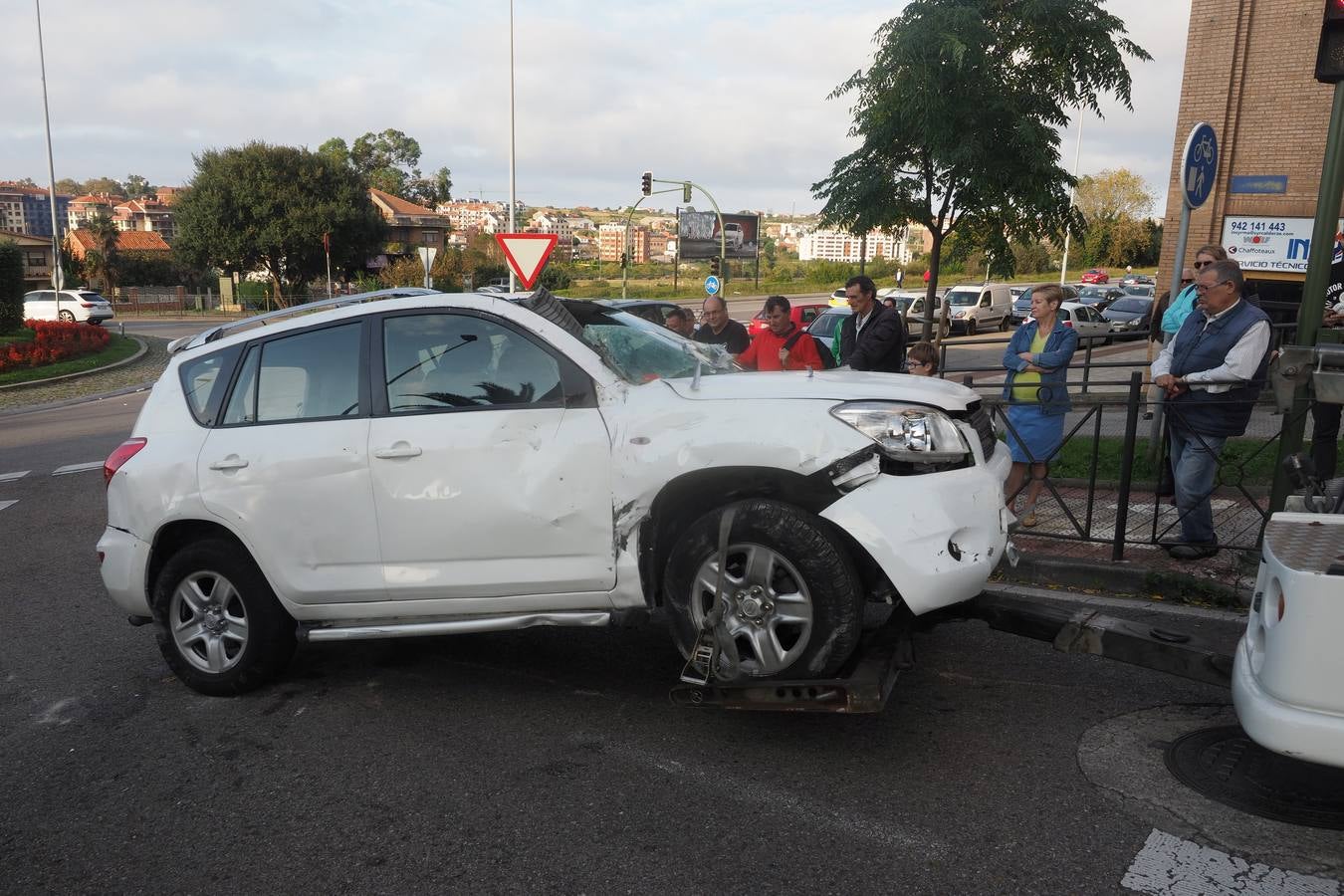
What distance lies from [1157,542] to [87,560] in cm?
731

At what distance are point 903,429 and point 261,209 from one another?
55191mm

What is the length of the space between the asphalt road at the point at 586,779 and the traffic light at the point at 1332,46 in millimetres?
2852

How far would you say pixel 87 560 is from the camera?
24.3 feet

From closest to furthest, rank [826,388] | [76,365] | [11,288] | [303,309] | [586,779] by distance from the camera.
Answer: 1. [586,779]
2. [826,388]
3. [303,309]
4. [76,365]
5. [11,288]

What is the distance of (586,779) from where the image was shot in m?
3.81

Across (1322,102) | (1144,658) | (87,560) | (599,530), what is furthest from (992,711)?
(1322,102)

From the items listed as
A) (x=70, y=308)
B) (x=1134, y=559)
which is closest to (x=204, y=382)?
(x=1134, y=559)

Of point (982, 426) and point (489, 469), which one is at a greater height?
point (982, 426)

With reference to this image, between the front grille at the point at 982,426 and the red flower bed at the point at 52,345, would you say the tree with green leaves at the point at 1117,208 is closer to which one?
the red flower bed at the point at 52,345

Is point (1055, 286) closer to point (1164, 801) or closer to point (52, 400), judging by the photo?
point (1164, 801)

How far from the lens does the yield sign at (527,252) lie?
1359 centimetres

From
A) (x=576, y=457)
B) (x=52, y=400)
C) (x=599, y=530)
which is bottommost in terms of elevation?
(x=52, y=400)

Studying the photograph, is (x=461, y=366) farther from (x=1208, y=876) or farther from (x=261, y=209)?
(x=261, y=209)

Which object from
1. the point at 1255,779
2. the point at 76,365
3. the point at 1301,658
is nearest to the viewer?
the point at 1301,658
